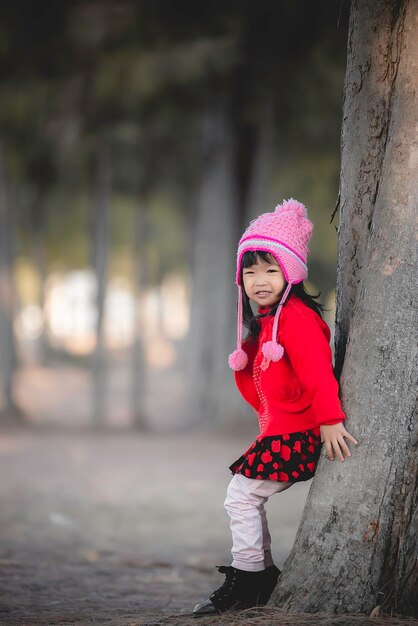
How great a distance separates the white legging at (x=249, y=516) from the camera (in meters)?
3.73

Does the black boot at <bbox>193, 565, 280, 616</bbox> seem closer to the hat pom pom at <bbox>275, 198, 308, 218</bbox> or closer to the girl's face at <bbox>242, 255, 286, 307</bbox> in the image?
the girl's face at <bbox>242, 255, 286, 307</bbox>

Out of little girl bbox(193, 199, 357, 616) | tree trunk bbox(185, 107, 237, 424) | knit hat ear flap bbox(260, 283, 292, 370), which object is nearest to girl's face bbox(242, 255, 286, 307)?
little girl bbox(193, 199, 357, 616)

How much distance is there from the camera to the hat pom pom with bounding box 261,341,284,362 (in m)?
3.60

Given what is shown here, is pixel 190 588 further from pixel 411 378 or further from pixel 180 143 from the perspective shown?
pixel 180 143

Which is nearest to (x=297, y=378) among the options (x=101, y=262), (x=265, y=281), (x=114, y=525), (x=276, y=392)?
(x=276, y=392)

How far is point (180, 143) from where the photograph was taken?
794 inches

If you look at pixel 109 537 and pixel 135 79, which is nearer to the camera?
pixel 109 537

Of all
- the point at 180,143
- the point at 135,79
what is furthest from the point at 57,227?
the point at 135,79

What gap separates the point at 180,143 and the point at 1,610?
16.8m

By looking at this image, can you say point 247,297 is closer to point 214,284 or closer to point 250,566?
point 250,566

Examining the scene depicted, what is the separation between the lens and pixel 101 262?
18.5 meters

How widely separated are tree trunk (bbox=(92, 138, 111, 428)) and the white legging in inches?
566

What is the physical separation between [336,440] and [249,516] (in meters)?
0.58

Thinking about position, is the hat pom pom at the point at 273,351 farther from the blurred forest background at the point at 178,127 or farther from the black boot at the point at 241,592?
the blurred forest background at the point at 178,127
